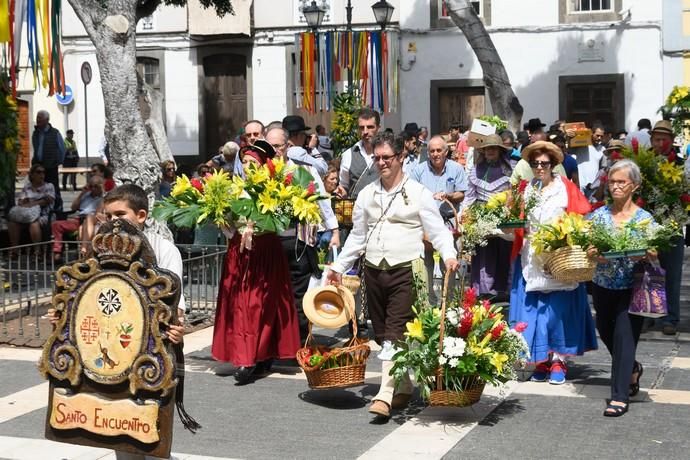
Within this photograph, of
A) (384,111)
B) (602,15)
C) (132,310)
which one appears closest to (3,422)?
(132,310)

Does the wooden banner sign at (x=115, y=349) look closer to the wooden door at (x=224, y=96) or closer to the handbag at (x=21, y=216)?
the handbag at (x=21, y=216)

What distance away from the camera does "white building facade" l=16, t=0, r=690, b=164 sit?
93.4 feet

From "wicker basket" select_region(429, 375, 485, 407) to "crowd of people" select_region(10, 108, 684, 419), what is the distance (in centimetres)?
31

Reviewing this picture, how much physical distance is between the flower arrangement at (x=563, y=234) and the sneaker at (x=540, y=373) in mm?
1052

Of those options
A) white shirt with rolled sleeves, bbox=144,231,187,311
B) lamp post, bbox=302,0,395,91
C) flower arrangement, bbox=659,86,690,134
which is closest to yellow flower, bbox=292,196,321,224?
white shirt with rolled sleeves, bbox=144,231,187,311

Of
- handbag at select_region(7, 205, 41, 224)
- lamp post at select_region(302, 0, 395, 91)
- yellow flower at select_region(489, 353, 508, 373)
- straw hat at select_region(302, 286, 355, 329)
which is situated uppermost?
lamp post at select_region(302, 0, 395, 91)

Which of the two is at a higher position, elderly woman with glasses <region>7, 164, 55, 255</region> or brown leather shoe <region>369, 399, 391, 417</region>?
elderly woman with glasses <region>7, 164, 55, 255</region>

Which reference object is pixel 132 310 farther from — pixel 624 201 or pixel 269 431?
pixel 624 201

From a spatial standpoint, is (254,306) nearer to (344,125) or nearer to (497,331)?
(497,331)

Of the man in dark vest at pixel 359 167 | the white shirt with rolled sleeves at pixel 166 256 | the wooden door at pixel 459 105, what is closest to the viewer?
the white shirt with rolled sleeves at pixel 166 256

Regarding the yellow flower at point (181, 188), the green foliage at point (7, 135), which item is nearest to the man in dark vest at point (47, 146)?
the green foliage at point (7, 135)

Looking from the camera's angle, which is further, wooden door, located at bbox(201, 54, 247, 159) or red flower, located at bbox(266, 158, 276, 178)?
wooden door, located at bbox(201, 54, 247, 159)

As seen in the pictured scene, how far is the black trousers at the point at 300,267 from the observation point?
10.0 meters

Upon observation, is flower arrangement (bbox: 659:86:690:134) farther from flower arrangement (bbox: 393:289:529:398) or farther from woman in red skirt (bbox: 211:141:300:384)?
woman in red skirt (bbox: 211:141:300:384)
